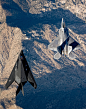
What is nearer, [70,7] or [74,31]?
[74,31]

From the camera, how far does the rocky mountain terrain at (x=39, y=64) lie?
277ft

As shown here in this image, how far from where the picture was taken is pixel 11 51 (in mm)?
97688

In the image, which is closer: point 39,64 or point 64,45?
point 64,45

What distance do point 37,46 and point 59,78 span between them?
76.3 ft

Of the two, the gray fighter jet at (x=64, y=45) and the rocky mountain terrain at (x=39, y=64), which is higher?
the gray fighter jet at (x=64, y=45)

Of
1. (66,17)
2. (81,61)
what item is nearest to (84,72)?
(81,61)

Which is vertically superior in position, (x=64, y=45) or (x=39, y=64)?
(x=64, y=45)

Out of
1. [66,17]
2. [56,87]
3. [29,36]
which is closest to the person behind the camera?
[56,87]

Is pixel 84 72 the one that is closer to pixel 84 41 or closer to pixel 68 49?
pixel 84 41

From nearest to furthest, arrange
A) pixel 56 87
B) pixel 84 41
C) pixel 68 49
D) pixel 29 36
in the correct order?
pixel 68 49
pixel 56 87
pixel 29 36
pixel 84 41

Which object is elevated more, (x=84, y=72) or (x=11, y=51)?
(x=11, y=51)

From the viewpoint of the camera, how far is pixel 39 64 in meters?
95.6

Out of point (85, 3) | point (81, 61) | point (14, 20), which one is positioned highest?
point (85, 3)

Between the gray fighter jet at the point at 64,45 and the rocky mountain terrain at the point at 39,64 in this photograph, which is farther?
the rocky mountain terrain at the point at 39,64
